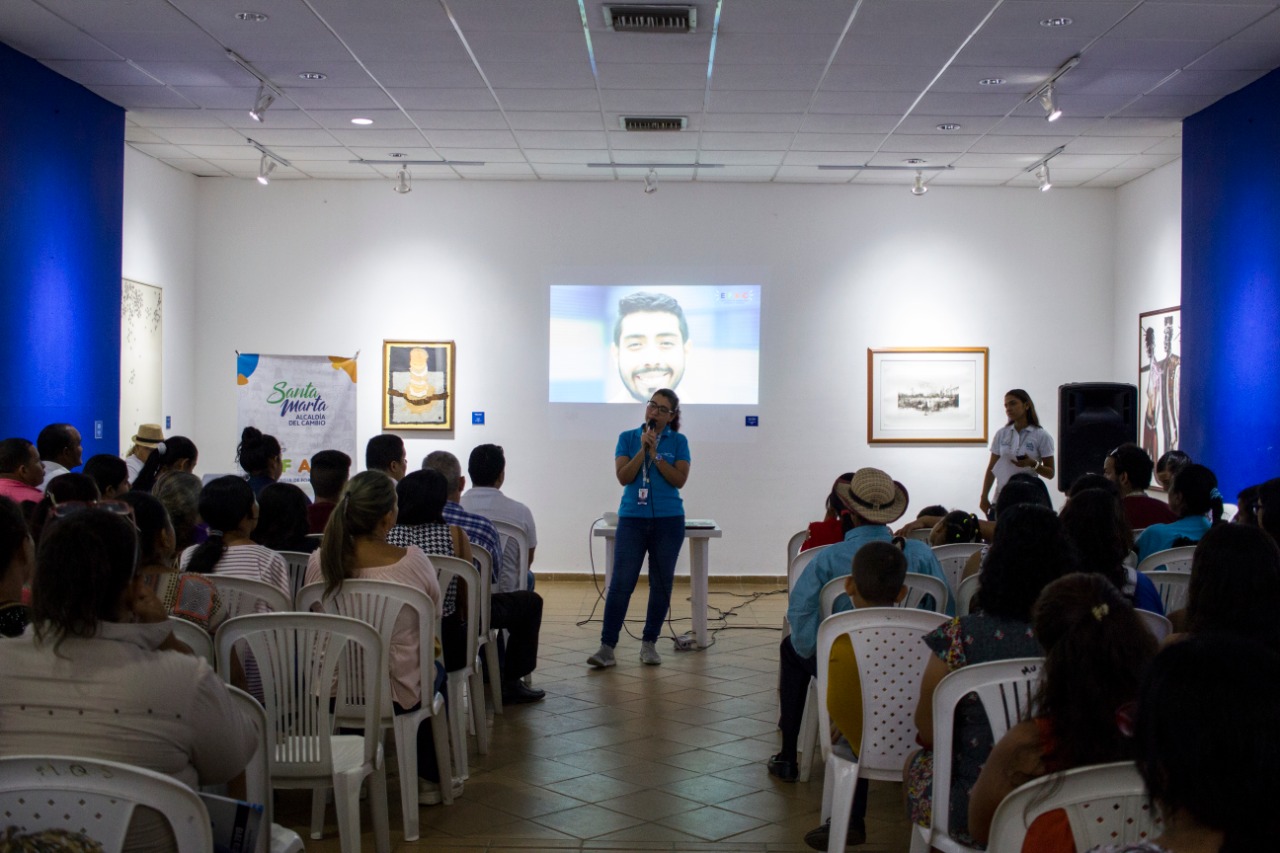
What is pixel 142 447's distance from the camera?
6.97m

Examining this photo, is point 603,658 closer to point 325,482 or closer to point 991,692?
point 325,482

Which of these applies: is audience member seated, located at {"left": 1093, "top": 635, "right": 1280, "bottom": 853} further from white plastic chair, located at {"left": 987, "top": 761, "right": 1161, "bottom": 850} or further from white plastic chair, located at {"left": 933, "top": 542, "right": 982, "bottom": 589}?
white plastic chair, located at {"left": 933, "top": 542, "right": 982, "bottom": 589}

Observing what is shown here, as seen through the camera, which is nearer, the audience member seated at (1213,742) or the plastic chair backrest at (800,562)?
the audience member seated at (1213,742)

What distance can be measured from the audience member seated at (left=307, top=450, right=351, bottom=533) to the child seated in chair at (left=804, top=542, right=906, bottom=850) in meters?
2.49

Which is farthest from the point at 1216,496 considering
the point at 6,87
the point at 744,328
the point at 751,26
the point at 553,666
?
the point at 6,87

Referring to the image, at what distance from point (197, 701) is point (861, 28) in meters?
4.59

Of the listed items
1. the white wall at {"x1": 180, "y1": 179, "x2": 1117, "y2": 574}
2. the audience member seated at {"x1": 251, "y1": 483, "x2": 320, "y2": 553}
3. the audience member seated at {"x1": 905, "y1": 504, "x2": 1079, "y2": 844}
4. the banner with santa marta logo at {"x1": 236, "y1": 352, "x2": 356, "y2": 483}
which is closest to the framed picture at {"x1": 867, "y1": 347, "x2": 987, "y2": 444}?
the white wall at {"x1": 180, "y1": 179, "x2": 1117, "y2": 574}

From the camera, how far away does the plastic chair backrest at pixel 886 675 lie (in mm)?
3146

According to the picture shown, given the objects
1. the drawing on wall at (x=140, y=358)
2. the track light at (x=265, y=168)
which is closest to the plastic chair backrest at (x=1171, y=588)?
the track light at (x=265, y=168)

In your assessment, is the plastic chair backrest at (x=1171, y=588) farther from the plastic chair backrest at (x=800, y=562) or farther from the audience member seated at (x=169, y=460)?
the audience member seated at (x=169, y=460)

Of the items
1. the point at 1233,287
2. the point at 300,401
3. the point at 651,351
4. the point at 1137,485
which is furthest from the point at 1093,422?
the point at 300,401

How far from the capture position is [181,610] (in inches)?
121

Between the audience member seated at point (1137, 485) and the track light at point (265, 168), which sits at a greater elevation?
the track light at point (265, 168)

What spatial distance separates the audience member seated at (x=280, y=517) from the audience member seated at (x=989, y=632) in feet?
8.29
